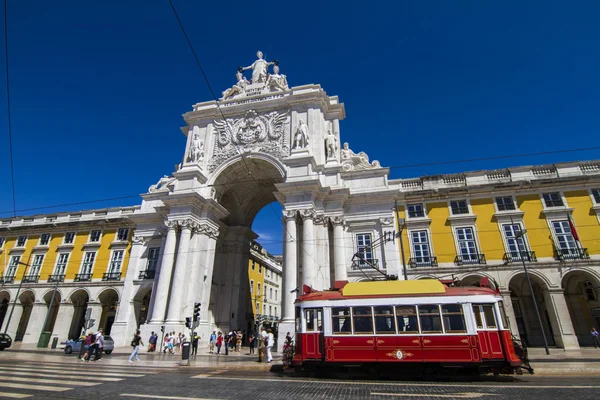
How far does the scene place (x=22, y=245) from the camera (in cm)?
3847

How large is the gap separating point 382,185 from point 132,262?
2420cm

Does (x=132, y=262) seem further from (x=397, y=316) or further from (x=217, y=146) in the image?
(x=397, y=316)

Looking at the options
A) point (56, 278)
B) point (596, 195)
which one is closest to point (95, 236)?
point (56, 278)

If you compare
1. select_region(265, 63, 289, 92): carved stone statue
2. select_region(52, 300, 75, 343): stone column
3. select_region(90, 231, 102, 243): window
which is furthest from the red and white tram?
select_region(52, 300, 75, 343): stone column

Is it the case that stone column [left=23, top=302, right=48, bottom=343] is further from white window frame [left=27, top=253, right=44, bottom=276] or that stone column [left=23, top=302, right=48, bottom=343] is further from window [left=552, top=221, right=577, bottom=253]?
window [left=552, top=221, right=577, bottom=253]

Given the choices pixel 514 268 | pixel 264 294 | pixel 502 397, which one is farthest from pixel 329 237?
pixel 264 294

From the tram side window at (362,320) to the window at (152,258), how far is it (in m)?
23.9

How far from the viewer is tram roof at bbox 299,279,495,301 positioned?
38.0ft

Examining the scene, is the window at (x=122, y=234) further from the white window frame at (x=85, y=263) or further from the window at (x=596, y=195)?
the window at (x=596, y=195)

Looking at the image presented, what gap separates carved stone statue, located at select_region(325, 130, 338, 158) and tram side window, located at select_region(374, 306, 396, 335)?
1864cm

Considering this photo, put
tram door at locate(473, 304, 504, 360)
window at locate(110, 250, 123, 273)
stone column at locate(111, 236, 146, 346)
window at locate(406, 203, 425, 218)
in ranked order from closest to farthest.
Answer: tram door at locate(473, 304, 504, 360), window at locate(406, 203, 425, 218), stone column at locate(111, 236, 146, 346), window at locate(110, 250, 123, 273)

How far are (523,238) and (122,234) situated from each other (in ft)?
122

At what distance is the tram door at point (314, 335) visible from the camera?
12.1m

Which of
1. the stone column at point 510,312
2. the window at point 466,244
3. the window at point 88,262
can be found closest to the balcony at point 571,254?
the stone column at point 510,312
